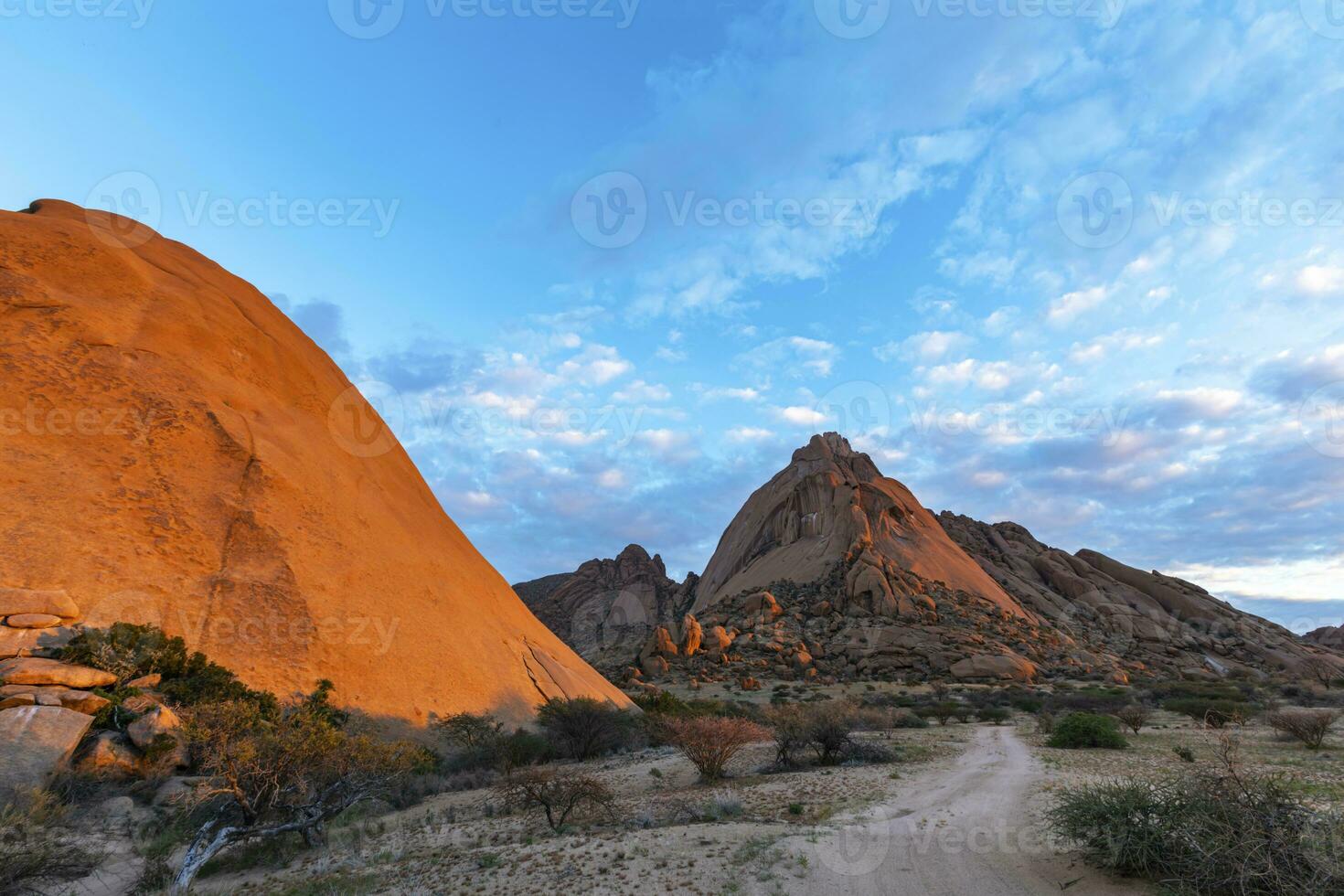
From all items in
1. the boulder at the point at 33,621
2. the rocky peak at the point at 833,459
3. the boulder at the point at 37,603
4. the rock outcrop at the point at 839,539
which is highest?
the rocky peak at the point at 833,459

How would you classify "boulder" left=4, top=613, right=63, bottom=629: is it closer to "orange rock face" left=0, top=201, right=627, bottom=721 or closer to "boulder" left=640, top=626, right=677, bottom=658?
"orange rock face" left=0, top=201, right=627, bottom=721

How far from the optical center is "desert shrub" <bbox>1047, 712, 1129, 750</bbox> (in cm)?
1994

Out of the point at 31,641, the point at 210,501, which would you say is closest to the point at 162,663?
the point at 31,641

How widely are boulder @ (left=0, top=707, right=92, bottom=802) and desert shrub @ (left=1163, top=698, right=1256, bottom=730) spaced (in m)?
34.6

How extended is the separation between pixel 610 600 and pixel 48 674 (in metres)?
76.7

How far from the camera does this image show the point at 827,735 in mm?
17375

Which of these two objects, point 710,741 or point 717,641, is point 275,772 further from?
point 717,641

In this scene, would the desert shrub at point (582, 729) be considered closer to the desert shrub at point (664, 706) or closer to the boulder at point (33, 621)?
the desert shrub at point (664, 706)

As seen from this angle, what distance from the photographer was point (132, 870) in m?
9.69

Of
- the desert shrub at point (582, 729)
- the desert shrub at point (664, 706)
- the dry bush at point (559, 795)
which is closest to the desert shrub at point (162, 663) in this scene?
the dry bush at point (559, 795)

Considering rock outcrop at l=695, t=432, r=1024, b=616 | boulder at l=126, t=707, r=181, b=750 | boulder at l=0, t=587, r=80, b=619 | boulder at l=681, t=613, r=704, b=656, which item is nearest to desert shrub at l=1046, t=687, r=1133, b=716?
rock outcrop at l=695, t=432, r=1024, b=616

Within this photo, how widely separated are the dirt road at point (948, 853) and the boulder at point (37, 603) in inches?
749

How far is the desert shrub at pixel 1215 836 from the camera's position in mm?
5691

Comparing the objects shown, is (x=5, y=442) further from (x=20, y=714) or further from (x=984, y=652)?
(x=984, y=652)
